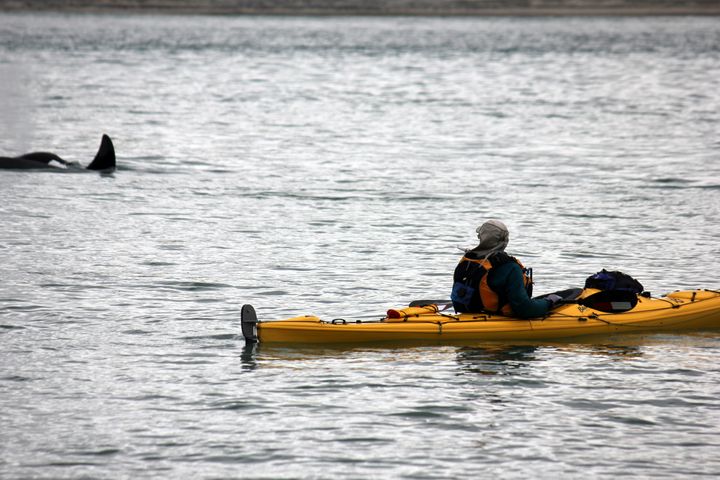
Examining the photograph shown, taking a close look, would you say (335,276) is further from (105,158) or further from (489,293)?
(105,158)

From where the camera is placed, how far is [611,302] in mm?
12547

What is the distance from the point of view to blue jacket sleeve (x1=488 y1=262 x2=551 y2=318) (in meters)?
11.6

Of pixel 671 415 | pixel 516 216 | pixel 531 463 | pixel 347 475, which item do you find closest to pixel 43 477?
pixel 347 475

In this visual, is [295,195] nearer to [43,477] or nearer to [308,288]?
[308,288]

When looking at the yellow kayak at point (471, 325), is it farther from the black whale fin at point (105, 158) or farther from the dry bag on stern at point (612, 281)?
the black whale fin at point (105, 158)

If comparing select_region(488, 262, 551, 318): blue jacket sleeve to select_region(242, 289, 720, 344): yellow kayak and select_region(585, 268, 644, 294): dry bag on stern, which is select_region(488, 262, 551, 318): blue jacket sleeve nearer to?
select_region(242, 289, 720, 344): yellow kayak

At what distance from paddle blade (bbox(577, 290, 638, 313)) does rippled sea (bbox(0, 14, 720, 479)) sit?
371 millimetres

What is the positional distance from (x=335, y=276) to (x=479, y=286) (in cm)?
439

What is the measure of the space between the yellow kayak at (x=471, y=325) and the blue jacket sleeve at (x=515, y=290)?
0.13 metres

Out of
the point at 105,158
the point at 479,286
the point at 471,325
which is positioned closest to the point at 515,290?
the point at 479,286

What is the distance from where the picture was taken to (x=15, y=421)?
10039 millimetres

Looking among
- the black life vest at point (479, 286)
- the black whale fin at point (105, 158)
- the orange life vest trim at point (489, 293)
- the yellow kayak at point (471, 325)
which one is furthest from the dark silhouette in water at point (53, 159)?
the orange life vest trim at point (489, 293)

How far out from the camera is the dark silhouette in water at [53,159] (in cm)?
2572

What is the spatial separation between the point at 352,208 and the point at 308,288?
7.07m
